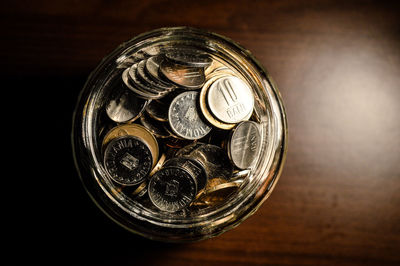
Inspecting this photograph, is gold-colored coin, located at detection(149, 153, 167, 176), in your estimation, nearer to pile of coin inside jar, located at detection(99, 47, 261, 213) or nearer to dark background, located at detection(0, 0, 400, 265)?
pile of coin inside jar, located at detection(99, 47, 261, 213)

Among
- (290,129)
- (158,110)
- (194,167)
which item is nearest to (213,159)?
(194,167)

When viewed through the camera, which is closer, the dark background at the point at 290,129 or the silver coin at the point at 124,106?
the silver coin at the point at 124,106

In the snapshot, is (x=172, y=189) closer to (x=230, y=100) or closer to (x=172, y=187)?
(x=172, y=187)

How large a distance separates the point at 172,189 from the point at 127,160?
0.35 ft

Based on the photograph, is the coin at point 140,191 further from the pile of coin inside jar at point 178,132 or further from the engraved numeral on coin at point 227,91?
the engraved numeral on coin at point 227,91

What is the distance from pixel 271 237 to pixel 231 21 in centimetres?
60

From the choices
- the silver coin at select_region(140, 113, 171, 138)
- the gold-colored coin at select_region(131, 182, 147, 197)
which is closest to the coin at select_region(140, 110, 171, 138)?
the silver coin at select_region(140, 113, 171, 138)

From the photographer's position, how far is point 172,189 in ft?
1.90

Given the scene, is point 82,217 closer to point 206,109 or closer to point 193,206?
point 193,206

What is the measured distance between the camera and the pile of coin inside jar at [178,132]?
583mm

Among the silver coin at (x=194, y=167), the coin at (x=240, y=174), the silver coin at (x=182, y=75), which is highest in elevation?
the silver coin at (x=182, y=75)

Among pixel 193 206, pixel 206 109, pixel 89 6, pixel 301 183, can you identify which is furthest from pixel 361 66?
pixel 89 6

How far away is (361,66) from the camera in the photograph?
0.83m

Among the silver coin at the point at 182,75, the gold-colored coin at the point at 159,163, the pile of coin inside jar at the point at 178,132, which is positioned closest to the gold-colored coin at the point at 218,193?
the pile of coin inside jar at the point at 178,132
